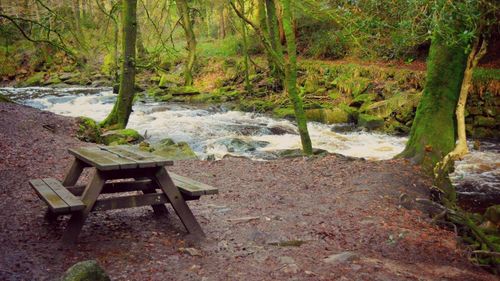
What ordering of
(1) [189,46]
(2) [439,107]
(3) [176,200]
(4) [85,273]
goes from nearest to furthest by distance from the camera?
(4) [85,273] < (3) [176,200] < (2) [439,107] < (1) [189,46]

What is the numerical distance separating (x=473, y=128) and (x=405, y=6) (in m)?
9.53

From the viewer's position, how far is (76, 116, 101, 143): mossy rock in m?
12.6

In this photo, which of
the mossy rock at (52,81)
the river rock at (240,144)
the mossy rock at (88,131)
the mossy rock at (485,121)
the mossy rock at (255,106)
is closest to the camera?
the mossy rock at (88,131)

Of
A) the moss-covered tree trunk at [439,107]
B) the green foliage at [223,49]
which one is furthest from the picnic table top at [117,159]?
the green foliage at [223,49]

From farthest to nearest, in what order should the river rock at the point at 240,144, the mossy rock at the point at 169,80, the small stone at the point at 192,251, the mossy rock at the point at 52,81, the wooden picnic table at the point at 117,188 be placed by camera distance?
the mossy rock at the point at 52,81 < the mossy rock at the point at 169,80 < the river rock at the point at 240,144 < the small stone at the point at 192,251 < the wooden picnic table at the point at 117,188

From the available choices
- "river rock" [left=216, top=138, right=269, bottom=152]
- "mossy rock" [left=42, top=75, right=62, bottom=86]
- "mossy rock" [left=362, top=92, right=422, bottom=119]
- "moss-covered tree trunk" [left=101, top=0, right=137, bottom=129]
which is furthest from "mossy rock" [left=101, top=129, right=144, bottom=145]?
"mossy rock" [left=42, top=75, right=62, bottom=86]

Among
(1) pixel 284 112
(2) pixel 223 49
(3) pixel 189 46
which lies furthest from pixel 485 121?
(2) pixel 223 49

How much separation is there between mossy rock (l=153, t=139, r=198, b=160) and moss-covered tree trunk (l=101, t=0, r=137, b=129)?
2.51m

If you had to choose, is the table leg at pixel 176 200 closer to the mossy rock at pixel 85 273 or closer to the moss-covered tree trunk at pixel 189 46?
the mossy rock at pixel 85 273

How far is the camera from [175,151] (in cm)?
1131

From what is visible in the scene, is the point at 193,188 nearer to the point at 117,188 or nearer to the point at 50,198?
the point at 117,188

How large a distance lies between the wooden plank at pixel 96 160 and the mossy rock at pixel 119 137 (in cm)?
725

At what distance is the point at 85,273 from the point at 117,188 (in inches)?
83.1

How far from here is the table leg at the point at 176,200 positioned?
4957 millimetres
